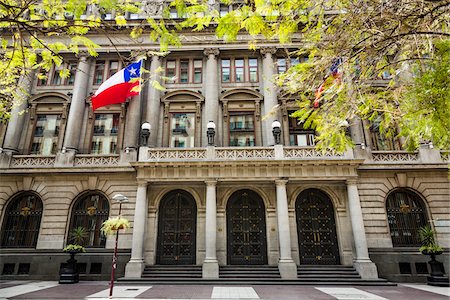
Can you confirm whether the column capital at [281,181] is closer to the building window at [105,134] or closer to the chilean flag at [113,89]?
the chilean flag at [113,89]

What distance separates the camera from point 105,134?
69.1 feet

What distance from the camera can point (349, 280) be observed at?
594 inches

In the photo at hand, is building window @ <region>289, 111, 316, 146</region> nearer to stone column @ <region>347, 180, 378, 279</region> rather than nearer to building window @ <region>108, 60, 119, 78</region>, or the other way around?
stone column @ <region>347, 180, 378, 279</region>

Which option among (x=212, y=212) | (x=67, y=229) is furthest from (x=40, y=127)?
(x=212, y=212)

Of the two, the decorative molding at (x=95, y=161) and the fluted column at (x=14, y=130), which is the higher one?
the fluted column at (x=14, y=130)

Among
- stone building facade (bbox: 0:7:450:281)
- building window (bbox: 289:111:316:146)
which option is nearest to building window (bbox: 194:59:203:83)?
stone building facade (bbox: 0:7:450:281)

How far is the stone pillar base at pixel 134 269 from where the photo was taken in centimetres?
1594

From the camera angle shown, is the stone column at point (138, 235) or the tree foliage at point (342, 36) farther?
the stone column at point (138, 235)

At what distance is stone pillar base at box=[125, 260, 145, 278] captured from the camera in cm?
1594

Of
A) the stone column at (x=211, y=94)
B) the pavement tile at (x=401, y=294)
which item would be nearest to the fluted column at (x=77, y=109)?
the stone column at (x=211, y=94)

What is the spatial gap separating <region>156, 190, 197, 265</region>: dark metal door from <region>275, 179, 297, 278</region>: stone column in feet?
18.5

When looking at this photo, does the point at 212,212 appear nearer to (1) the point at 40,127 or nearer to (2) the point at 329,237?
(2) the point at 329,237

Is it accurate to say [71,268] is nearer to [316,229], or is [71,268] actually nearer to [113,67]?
[316,229]

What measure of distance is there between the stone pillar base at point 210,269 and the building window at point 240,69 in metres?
13.9
